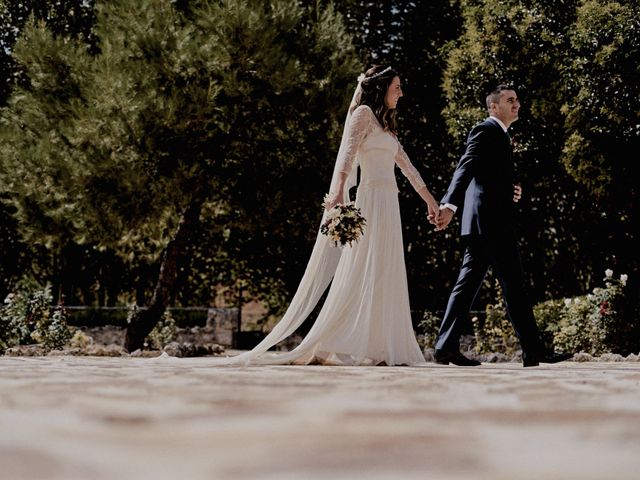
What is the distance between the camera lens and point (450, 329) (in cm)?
725

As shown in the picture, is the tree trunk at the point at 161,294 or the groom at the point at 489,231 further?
the tree trunk at the point at 161,294

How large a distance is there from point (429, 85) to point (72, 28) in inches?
327

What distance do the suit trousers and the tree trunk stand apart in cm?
920

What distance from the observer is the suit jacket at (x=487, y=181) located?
23.8ft

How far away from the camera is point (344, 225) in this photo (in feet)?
22.9

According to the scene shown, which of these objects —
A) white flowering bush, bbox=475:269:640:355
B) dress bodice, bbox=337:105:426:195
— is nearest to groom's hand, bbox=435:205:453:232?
dress bodice, bbox=337:105:426:195

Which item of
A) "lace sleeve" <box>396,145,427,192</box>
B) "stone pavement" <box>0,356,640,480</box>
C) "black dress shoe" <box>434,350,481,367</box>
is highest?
"lace sleeve" <box>396,145,427,192</box>

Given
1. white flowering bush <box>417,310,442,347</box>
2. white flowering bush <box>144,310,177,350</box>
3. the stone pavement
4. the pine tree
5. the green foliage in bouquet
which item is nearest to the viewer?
the stone pavement

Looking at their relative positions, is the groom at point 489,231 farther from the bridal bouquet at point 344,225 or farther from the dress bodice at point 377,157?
the bridal bouquet at point 344,225

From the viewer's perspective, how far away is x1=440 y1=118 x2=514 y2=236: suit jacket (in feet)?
23.8

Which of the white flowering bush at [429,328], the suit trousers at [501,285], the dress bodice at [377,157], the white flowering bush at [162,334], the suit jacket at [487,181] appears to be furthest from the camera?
the white flowering bush at [162,334]

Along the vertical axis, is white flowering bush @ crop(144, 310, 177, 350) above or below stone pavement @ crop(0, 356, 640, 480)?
above

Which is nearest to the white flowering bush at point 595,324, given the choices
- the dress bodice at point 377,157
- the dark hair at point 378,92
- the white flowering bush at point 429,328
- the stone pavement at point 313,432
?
the white flowering bush at point 429,328

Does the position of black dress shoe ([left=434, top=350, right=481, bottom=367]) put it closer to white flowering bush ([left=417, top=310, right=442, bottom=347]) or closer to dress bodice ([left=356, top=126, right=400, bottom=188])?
dress bodice ([left=356, top=126, right=400, bottom=188])
